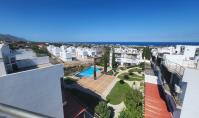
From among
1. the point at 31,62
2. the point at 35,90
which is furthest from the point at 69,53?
the point at 35,90

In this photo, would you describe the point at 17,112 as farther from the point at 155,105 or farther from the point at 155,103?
the point at 155,103

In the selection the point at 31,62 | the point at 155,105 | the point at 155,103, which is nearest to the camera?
the point at 31,62

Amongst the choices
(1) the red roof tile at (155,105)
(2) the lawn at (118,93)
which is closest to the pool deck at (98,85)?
(2) the lawn at (118,93)

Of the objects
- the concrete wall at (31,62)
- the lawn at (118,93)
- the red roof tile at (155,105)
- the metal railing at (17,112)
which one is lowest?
the lawn at (118,93)

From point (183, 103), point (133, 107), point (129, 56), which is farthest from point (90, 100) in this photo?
point (129, 56)

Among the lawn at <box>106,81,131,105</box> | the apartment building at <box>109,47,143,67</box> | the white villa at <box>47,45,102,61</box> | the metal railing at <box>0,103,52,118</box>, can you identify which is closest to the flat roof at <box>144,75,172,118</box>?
the lawn at <box>106,81,131,105</box>

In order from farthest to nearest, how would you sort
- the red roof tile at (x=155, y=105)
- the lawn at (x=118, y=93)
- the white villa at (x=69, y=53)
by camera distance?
1. the white villa at (x=69, y=53)
2. the lawn at (x=118, y=93)
3. the red roof tile at (x=155, y=105)

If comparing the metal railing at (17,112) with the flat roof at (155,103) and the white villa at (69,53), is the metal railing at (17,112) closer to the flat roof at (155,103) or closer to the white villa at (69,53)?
the flat roof at (155,103)
